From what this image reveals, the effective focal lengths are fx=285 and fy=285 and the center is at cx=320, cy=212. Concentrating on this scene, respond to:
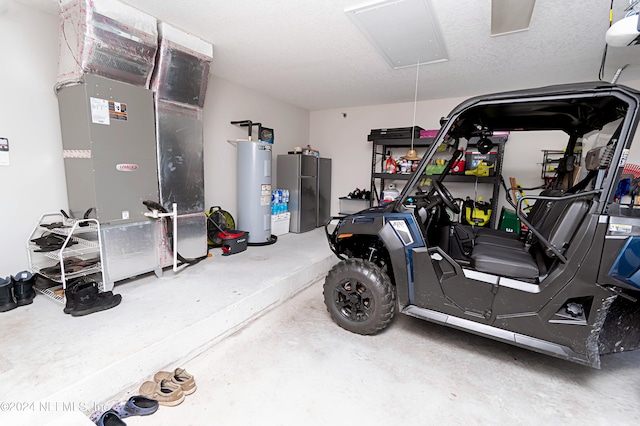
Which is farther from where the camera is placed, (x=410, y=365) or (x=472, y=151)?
(x=472, y=151)

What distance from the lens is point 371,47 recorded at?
3076 millimetres

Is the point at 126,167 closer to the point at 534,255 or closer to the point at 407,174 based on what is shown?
the point at 534,255

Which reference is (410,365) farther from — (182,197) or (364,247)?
(182,197)

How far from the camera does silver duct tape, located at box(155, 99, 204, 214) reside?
9.59 ft

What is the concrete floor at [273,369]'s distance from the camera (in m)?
1.55

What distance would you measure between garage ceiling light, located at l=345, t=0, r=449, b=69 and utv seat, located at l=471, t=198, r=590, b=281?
1851mm

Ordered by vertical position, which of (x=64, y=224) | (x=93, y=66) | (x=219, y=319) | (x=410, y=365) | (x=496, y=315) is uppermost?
(x=93, y=66)

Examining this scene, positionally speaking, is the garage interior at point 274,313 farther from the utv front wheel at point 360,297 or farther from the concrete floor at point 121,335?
the utv front wheel at point 360,297

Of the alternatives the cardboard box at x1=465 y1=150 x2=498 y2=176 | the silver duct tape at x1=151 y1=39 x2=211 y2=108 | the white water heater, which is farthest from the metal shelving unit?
the cardboard box at x1=465 y1=150 x2=498 y2=176

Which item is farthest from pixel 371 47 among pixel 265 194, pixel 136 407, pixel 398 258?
pixel 136 407

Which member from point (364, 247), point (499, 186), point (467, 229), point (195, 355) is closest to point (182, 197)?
point (195, 355)

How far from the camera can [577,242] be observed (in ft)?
5.47

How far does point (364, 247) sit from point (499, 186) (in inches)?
127

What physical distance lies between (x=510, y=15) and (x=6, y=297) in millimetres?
4603
